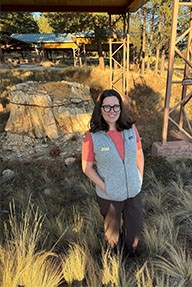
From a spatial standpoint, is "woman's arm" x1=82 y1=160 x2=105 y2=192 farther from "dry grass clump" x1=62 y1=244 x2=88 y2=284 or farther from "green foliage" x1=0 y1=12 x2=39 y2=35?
"green foliage" x1=0 y1=12 x2=39 y2=35

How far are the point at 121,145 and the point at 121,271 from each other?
1.08 metres

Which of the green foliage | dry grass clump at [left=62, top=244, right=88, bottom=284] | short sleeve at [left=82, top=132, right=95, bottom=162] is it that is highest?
the green foliage

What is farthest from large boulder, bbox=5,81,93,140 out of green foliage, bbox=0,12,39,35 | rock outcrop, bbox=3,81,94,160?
green foliage, bbox=0,12,39,35

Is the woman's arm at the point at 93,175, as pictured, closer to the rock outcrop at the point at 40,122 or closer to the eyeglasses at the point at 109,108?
the eyeglasses at the point at 109,108

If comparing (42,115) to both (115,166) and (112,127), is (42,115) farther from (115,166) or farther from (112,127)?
Result: (115,166)

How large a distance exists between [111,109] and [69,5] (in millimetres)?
7301

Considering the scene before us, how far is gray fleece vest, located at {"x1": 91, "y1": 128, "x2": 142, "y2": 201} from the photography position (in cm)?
187

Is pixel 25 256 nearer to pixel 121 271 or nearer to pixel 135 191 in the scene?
pixel 121 271

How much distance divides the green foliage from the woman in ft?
96.3

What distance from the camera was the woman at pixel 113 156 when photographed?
1876 millimetres

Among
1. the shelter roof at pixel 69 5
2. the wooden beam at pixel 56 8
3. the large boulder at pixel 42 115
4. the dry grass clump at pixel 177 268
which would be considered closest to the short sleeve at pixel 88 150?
the dry grass clump at pixel 177 268

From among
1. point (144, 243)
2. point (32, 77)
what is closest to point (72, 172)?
point (144, 243)

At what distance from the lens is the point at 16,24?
31359mm

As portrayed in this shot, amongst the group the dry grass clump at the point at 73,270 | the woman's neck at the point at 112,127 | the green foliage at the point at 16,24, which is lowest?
the dry grass clump at the point at 73,270
